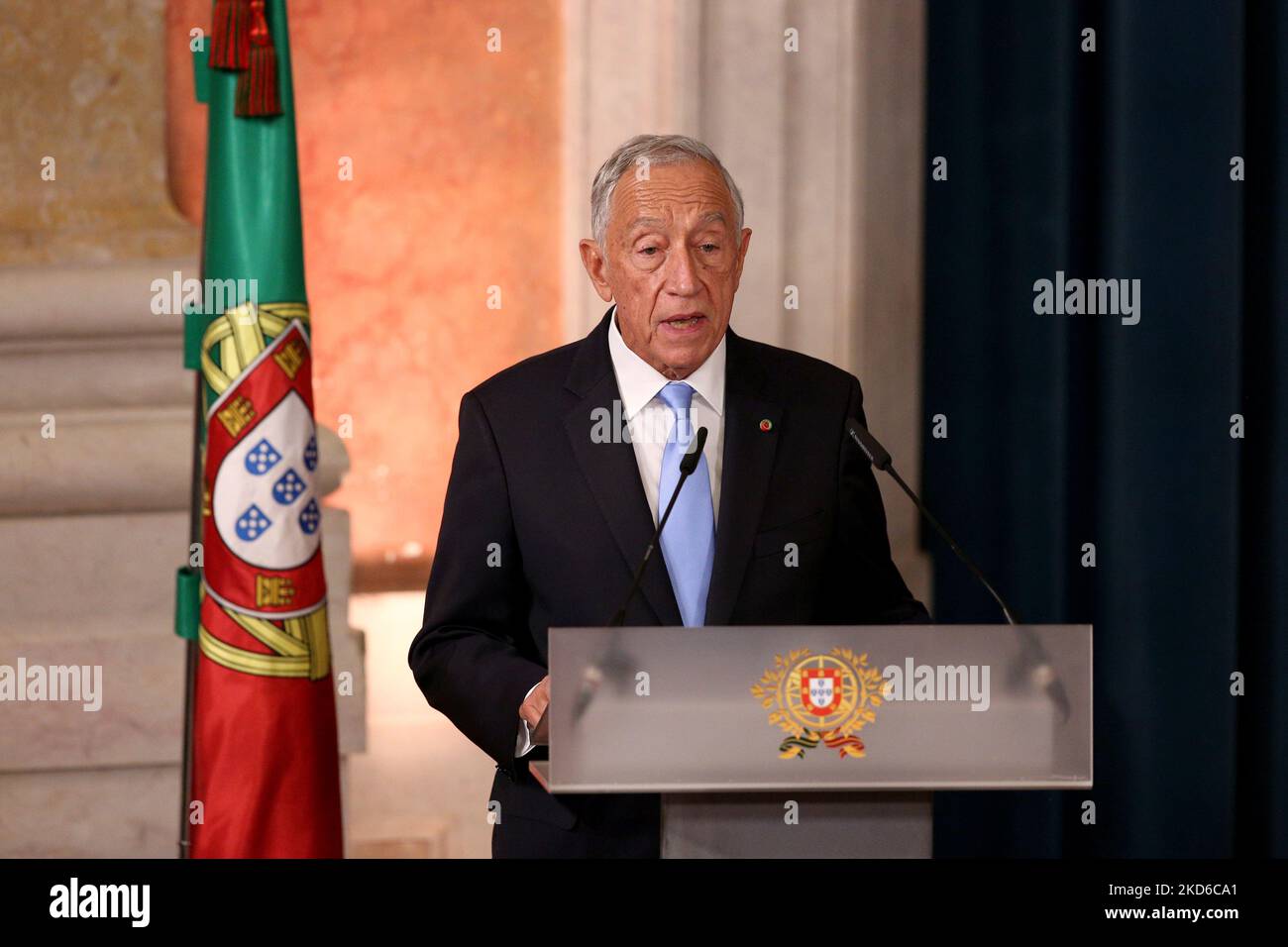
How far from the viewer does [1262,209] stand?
2521 millimetres

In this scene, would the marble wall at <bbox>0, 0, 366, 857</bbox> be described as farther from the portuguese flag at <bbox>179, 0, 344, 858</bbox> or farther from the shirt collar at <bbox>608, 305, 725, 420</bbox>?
the shirt collar at <bbox>608, 305, 725, 420</bbox>

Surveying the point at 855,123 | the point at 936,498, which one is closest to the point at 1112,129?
the point at 855,123

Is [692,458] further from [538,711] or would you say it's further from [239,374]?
[239,374]

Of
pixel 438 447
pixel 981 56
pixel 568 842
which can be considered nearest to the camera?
pixel 568 842

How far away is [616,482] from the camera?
1.82 meters

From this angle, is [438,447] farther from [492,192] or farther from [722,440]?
[722,440]

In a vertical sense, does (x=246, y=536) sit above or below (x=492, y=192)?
below

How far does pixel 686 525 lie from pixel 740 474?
100mm

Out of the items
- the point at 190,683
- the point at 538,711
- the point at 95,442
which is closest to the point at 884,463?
the point at 538,711

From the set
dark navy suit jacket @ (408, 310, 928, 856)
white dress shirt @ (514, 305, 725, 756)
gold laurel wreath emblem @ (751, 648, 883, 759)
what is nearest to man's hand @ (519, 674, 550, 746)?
dark navy suit jacket @ (408, 310, 928, 856)

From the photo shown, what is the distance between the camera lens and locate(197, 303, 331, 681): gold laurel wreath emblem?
2.40 metres
